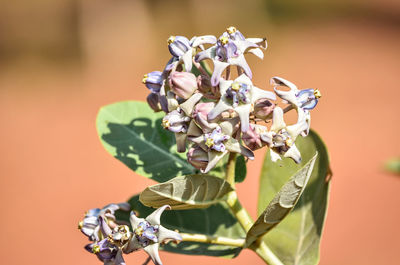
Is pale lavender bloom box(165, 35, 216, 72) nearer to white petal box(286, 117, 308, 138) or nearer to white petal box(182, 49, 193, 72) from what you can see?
white petal box(182, 49, 193, 72)

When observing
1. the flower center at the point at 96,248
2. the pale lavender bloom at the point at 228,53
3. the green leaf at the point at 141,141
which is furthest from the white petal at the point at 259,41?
the flower center at the point at 96,248

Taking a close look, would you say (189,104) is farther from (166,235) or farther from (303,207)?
(303,207)

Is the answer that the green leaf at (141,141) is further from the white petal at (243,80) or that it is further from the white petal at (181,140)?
the white petal at (243,80)

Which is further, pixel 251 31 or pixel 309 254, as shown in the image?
pixel 251 31

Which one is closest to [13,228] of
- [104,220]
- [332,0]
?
[104,220]

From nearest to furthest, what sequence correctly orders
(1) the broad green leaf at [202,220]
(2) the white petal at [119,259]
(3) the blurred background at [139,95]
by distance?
1. (2) the white petal at [119,259]
2. (1) the broad green leaf at [202,220]
3. (3) the blurred background at [139,95]

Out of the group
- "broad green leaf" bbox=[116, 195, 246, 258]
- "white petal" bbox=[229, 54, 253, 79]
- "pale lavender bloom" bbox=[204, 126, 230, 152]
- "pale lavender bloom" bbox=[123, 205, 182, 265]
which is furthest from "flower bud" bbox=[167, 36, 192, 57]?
"broad green leaf" bbox=[116, 195, 246, 258]

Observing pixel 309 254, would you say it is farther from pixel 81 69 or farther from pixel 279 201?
pixel 81 69
